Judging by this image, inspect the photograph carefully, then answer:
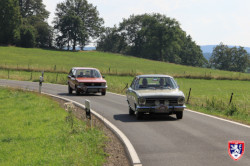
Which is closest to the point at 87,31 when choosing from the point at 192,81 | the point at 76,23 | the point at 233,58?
the point at 76,23

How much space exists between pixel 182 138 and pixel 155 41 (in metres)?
97.2

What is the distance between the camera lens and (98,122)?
37.7ft

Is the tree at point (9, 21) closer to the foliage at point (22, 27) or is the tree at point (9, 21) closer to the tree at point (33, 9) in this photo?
the foliage at point (22, 27)

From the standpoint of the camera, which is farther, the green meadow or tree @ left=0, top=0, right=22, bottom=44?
tree @ left=0, top=0, right=22, bottom=44

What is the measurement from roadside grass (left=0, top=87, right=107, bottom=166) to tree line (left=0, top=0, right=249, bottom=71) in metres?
78.9

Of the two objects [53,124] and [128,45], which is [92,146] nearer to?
[53,124]

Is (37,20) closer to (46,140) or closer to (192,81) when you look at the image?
(192,81)

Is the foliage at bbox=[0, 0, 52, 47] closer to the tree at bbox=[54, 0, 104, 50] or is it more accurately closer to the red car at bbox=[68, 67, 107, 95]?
the tree at bbox=[54, 0, 104, 50]

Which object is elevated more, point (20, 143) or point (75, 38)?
point (75, 38)

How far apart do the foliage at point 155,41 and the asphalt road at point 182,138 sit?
92.5m

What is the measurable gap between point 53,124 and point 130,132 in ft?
8.88

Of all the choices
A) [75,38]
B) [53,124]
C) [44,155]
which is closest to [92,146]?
[44,155]

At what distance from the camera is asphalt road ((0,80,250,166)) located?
680cm

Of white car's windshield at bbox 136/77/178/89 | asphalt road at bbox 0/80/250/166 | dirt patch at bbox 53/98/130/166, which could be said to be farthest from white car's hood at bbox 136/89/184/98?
dirt patch at bbox 53/98/130/166
